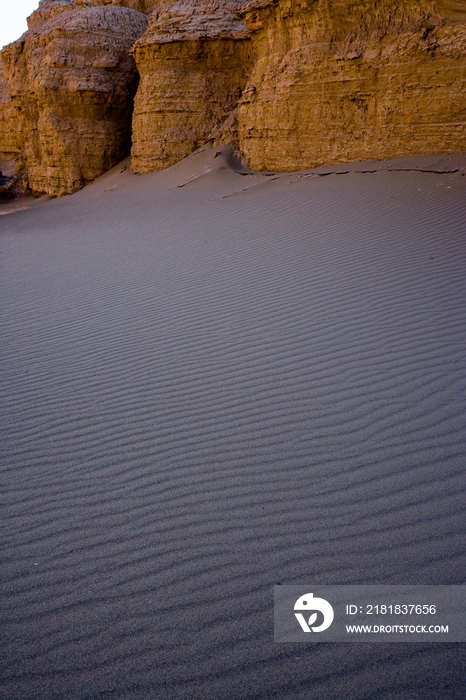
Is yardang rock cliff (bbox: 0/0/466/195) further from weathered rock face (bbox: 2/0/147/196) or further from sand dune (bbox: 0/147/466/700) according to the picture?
sand dune (bbox: 0/147/466/700)

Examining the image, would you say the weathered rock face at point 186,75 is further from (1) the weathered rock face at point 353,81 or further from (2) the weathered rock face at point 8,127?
(2) the weathered rock face at point 8,127

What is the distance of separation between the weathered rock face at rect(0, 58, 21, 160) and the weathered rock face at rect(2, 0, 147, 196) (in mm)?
3993

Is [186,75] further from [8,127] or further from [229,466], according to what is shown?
[229,466]

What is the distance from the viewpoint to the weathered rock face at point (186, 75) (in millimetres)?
14906

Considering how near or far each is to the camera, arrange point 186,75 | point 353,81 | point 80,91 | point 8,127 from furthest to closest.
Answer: point 8,127, point 80,91, point 186,75, point 353,81

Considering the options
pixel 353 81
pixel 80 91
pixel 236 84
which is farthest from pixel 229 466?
pixel 80 91

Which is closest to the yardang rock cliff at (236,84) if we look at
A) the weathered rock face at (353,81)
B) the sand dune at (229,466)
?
the weathered rock face at (353,81)

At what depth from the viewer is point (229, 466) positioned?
10.0ft

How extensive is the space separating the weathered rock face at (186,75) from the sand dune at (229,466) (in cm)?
1057

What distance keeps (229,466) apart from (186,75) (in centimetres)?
1552

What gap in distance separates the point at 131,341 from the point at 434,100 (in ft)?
25.4

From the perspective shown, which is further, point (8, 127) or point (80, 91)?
point (8, 127)

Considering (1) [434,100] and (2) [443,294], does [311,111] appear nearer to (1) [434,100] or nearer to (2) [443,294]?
(1) [434,100]

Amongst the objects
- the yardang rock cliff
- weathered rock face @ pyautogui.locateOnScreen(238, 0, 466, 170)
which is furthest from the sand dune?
the yardang rock cliff
